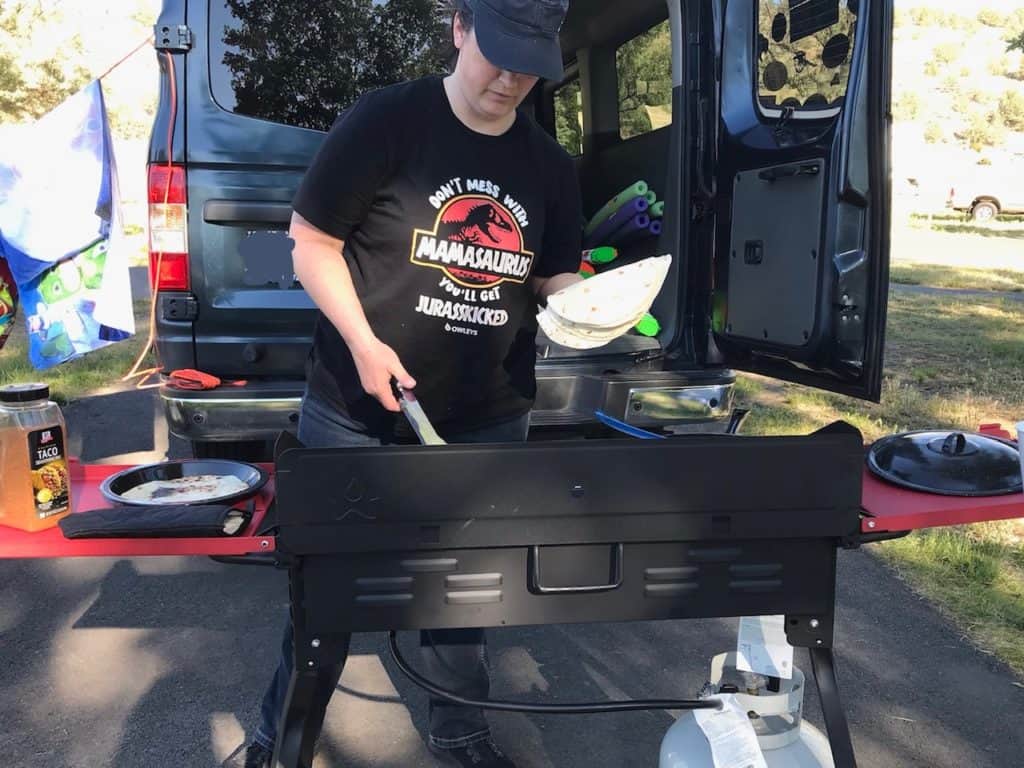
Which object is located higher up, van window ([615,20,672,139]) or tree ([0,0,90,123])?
tree ([0,0,90,123])

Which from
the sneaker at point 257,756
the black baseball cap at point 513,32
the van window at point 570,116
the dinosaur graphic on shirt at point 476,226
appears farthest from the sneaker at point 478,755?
the van window at point 570,116

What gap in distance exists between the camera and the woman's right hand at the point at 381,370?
5.30ft

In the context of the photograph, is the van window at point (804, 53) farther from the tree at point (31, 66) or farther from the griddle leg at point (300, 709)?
the tree at point (31, 66)

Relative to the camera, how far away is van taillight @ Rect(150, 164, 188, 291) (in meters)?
3.05

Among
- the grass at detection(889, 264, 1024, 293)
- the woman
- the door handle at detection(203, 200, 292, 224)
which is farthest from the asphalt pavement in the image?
the grass at detection(889, 264, 1024, 293)

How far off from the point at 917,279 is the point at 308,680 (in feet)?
39.1

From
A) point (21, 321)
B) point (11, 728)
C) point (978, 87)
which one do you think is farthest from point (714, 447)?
point (978, 87)

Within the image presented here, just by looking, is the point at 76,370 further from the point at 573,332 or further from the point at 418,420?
the point at 573,332

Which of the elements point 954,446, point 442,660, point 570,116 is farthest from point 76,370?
point 954,446

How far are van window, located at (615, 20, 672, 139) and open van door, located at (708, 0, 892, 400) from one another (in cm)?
102

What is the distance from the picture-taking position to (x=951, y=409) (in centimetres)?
550

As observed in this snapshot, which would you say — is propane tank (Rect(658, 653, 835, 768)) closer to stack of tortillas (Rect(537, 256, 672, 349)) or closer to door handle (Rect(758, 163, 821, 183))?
stack of tortillas (Rect(537, 256, 672, 349))

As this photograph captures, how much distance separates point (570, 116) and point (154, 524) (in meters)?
4.46

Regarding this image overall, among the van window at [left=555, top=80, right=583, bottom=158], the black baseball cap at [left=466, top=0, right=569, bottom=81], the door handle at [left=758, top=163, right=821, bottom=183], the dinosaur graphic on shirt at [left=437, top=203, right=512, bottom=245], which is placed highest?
the van window at [left=555, top=80, right=583, bottom=158]
